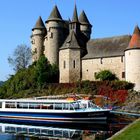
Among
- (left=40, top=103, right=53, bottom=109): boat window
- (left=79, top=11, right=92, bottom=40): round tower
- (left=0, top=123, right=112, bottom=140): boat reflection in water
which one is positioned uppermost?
(left=79, top=11, right=92, bottom=40): round tower

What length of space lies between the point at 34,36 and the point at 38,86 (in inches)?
602

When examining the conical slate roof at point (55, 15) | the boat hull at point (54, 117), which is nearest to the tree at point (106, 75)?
the conical slate roof at point (55, 15)

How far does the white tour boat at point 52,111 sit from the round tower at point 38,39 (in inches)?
1119

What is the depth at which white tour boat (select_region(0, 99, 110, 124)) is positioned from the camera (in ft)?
134

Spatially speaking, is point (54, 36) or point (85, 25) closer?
point (54, 36)

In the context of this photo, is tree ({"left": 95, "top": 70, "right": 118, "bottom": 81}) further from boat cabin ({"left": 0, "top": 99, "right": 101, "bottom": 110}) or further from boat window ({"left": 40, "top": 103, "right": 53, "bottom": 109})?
boat window ({"left": 40, "top": 103, "right": 53, "bottom": 109})

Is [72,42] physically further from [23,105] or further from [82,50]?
[23,105]

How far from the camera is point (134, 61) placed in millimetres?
58219

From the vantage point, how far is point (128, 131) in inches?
855

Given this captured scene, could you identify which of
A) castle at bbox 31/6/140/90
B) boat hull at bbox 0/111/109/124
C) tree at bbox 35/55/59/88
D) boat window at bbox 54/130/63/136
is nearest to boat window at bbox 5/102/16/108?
boat hull at bbox 0/111/109/124

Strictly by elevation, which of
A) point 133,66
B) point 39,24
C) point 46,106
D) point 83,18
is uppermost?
point 83,18

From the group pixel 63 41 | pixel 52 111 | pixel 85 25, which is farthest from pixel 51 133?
pixel 85 25

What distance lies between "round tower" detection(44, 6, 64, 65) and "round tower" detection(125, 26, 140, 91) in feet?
52.4

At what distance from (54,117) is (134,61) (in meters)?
20.0
